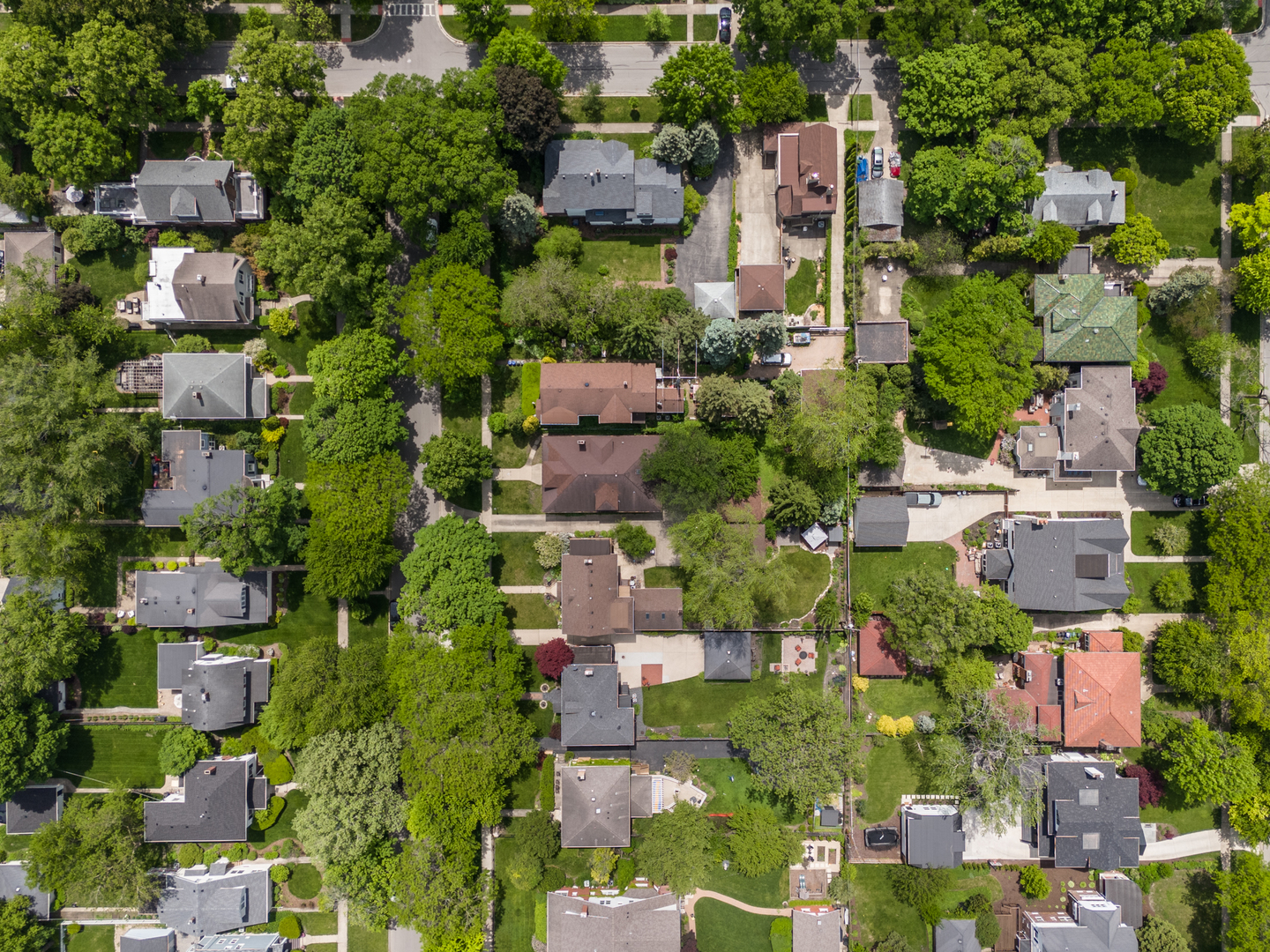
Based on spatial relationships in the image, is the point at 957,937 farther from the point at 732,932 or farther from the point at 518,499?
the point at 518,499

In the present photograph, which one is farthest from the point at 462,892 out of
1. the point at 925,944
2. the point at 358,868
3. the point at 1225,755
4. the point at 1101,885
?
the point at 1225,755

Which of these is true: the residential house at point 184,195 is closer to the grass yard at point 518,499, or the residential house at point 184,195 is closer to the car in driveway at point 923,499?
the grass yard at point 518,499

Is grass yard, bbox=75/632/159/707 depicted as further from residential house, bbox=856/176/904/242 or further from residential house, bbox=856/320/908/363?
residential house, bbox=856/176/904/242

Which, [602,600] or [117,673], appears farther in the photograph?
[117,673]

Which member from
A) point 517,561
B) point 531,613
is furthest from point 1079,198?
point 531,613

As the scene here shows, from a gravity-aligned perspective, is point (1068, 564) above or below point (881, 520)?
below

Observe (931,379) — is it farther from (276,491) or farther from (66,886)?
(66,886)
